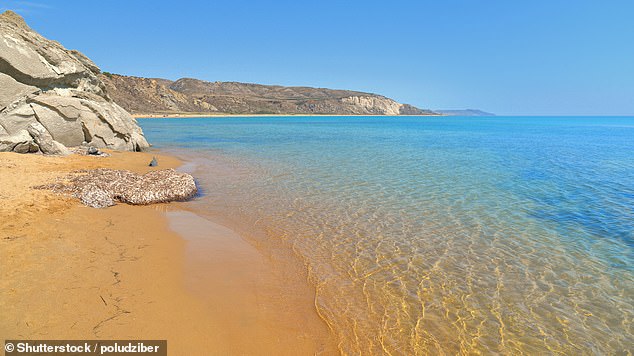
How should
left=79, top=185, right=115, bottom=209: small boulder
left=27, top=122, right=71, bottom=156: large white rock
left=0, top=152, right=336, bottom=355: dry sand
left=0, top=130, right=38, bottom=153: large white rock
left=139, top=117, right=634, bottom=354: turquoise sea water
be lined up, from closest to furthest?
left=0, top=152, right=336, bottom=355: dry sand < left=139, top=117, right=634, bottom=354: turquoise sea water < left=79, top=185, right=115, bottom=209: small boulder < left=0, top=130, right=38, bottom=153: large white rock < left=27, top=122, right=71, bottom=156: large white rock

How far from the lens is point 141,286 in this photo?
18.3 feet

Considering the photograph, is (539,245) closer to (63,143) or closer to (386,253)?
(386,253)

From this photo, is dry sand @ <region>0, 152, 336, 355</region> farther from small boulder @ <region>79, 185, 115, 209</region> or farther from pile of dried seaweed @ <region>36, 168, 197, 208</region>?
pile of dried seaweed @ <region>36, 168, 197, 208</region>

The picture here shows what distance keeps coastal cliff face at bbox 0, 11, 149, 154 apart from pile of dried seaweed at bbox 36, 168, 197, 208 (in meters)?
6.40

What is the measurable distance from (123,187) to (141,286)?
259 inches

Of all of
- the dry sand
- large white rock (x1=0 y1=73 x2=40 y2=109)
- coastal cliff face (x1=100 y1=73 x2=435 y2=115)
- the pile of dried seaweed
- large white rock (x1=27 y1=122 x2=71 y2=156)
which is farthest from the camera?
coastal cliff face (x1=100 y1=73 x2=435 y2=115)

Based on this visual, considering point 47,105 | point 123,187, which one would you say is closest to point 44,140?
point 47,105

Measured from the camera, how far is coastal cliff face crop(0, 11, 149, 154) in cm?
1641

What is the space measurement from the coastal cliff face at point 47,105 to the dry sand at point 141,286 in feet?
32.6

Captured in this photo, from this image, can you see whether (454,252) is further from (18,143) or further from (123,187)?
(18,143)

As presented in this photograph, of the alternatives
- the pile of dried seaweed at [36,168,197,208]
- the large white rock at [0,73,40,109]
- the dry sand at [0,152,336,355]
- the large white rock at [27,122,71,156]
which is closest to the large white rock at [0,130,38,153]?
the large white rock at [27,122,71,156]

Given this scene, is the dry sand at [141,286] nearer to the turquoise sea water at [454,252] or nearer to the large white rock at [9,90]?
the turquoise sea water at [454,252]

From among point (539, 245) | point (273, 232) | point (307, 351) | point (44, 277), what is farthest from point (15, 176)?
point (539, 245)

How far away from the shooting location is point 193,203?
1120 cm
